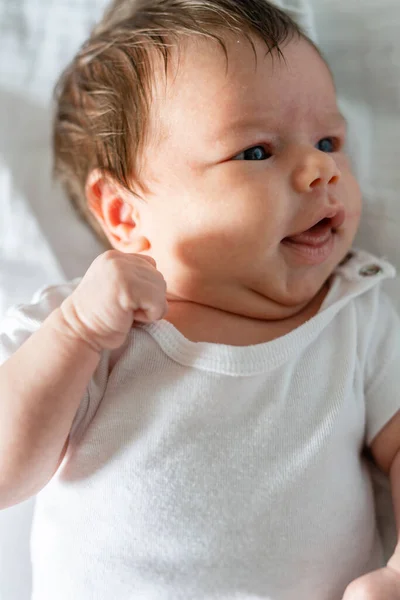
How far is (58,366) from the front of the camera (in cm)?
94

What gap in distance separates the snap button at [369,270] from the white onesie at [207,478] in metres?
0.16

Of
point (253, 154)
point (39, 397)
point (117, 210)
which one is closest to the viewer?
point (39, 397)

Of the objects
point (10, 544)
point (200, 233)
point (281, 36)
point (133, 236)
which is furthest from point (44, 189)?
point (10, 544)

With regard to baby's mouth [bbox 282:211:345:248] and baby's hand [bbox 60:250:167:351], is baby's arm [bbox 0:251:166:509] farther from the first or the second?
baby's mouth [bbox 282:211:345:248]

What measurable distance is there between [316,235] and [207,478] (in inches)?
16.5

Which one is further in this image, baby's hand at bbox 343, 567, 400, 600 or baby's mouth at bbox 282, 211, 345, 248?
baby's mouth at bbox 282, 211, 345, 248

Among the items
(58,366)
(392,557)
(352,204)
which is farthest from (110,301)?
(392,557)

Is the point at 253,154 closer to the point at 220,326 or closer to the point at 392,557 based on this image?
the point at 220,326

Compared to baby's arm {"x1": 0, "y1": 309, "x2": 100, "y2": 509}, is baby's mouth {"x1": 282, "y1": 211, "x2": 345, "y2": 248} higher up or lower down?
higher up

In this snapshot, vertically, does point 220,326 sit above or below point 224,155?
below

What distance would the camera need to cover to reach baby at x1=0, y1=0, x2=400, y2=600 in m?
0.95

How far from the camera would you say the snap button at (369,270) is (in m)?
1.20

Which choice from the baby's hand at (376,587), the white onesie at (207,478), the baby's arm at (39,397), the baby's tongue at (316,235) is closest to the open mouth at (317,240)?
the baby's tongue at (316,235)

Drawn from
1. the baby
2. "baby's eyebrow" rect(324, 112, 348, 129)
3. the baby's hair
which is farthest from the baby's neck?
"baby's eyebrow" rect(324, 112, 348, 129)
